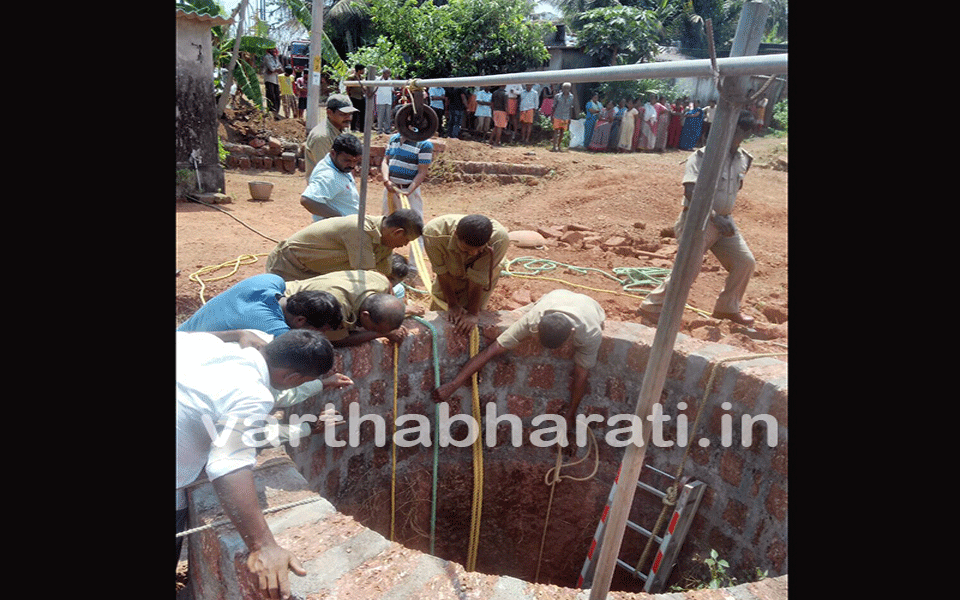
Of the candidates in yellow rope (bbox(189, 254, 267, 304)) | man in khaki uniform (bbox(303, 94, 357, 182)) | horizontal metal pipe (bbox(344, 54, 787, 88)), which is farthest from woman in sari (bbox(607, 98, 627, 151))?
horizontal metal pipe (bbox(344, 54, 787, 88))

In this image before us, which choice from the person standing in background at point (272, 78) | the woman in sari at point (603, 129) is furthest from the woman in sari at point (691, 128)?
the person standing in background at point (272, 78)

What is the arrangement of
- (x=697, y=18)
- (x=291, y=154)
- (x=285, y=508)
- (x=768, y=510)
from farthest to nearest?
(x=697, y=18) < (x=291, y=154) < (x=768, y=510) < (x=285, y=508)

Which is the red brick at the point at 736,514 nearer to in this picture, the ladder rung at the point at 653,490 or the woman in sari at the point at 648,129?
the ladder rung at the point at 653,490

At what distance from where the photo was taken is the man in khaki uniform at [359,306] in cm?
371

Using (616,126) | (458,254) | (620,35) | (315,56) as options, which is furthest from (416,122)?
(620,35)

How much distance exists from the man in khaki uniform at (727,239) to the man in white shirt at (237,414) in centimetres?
305

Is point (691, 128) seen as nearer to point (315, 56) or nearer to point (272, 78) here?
point (272, 78)

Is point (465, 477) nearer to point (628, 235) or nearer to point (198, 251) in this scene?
point (198, 251)

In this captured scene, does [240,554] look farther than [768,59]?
Yes

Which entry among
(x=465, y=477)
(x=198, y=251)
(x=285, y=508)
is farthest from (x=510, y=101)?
(x=285, y=508)

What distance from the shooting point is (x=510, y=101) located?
16.1 metres

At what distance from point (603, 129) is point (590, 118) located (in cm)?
48

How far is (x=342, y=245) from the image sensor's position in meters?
4.32

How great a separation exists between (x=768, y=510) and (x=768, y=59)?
124 inches
